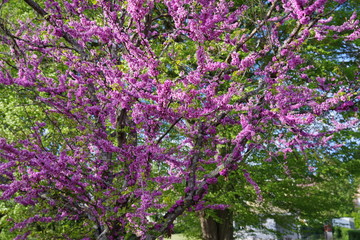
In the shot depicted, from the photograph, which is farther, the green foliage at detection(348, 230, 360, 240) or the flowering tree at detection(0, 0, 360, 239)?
the green foliage at detection(348, 230, 360, 240)

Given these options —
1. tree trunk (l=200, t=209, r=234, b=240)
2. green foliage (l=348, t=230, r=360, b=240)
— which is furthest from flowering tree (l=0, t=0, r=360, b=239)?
green foliage (l=348, t=230, r=360, b=240)

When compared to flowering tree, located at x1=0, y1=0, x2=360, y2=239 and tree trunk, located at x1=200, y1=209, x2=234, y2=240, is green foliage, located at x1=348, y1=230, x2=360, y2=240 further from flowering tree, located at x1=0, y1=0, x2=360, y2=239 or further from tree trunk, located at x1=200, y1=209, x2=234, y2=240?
flowering tree, located at x1=0, y1=0, x2=360, y2=239

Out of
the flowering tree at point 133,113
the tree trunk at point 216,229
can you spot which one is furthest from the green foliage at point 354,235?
the flowering tree at point 133,113

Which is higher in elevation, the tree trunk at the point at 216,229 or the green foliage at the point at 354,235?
the green foliage at the point at 354,235

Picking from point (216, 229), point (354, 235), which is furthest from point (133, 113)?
point (354, 235)

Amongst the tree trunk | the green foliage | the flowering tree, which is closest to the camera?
the flowering tree

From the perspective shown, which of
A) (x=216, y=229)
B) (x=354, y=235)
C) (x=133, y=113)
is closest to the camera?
(x=133, y=113)

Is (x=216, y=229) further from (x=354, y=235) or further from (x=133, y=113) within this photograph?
(x=354, y=235)

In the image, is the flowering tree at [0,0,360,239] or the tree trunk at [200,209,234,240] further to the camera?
the tree trunk at [200,209,234,240]

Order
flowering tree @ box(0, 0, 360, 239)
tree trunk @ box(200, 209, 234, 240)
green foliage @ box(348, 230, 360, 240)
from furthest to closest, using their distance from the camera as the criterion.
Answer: green foliage @ box(348, 230, 360, 240), tree trunk @ box(200, 209, 234, 240), flowering tree @ box(0, 0, 360, 239)

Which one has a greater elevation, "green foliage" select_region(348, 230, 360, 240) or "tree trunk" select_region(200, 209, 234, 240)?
"green foliage" select_region(348, 230, 360, 240)

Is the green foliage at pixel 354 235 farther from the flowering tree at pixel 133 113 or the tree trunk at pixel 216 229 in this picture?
the flowering tree at pixel 133 113

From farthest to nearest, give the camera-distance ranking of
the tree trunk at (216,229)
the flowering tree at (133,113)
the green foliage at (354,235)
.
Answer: the green foliage at (354,235) < the tree trunk at (216,229) < the flowering tree at (133,113)

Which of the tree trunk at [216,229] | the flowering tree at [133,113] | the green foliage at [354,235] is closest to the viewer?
the flowering tree at [133,113]
